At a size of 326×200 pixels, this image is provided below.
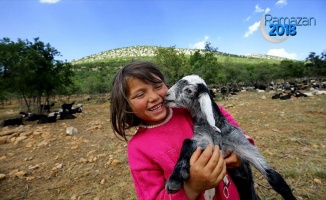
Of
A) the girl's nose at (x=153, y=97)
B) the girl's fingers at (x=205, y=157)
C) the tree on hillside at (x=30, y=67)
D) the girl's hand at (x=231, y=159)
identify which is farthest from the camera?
the tree on hillside at (x=30, y=67)

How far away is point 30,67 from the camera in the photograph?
17578mm

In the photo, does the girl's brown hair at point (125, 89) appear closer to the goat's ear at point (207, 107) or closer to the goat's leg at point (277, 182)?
the goat's ear at point (207, 107)

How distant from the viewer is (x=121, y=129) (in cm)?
181

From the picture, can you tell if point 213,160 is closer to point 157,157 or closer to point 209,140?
point 209,140

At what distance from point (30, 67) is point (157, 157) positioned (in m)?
19.5

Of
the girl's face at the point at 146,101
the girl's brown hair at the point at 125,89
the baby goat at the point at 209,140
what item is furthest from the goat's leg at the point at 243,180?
the girl's brown hair at the point at 125,89

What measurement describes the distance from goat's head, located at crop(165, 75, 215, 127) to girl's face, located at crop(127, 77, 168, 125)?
8 centimetres

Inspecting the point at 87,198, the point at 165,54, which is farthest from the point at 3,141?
the point at 165,54

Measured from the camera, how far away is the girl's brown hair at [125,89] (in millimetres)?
1649

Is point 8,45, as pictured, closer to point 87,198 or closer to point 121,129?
point 87,198

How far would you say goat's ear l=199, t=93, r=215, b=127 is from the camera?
1454 mm

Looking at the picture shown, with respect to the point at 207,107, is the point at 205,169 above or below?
below


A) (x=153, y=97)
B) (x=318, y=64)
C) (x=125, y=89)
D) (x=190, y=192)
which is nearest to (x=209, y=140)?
(x=190, y=192)

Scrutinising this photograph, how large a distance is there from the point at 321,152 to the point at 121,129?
506 cm
